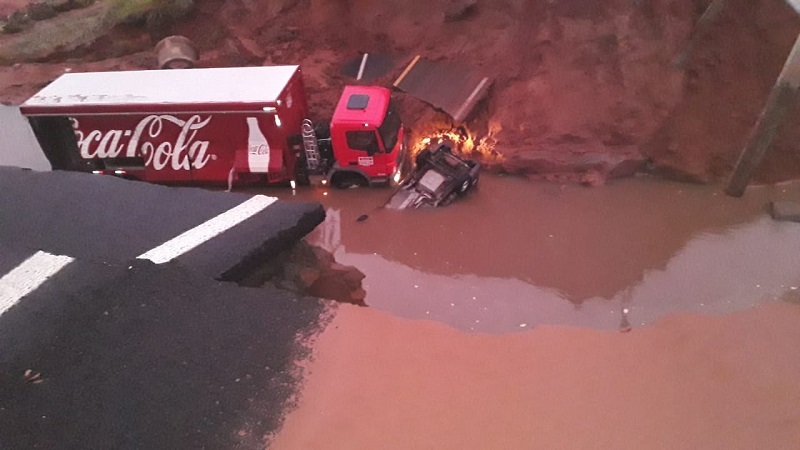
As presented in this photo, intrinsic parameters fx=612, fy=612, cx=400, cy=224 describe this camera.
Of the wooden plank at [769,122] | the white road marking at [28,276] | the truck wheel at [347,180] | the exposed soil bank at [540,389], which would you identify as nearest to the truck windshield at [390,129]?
the truck wheel at [347,180]

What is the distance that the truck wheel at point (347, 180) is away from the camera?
692cm

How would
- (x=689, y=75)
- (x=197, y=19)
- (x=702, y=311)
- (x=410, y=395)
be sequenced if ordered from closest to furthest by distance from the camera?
(x=410, y=395)
(x=702, y=311)
(x=689, y=75)
(x=197, y=19)

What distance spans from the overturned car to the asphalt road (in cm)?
192

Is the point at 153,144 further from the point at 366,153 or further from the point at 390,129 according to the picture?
the point at 390,129

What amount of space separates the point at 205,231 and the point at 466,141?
3.65 meters

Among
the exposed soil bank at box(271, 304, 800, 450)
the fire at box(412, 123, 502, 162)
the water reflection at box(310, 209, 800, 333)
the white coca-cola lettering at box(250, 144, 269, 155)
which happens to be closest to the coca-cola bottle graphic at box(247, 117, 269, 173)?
the white coca-cola lettering at box(250, 144, 269, 155)

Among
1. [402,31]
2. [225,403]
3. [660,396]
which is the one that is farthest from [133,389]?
[402,31]

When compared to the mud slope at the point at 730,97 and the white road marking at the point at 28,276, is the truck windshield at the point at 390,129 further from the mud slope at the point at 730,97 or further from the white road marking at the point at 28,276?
the white road marking at the point at 28,276

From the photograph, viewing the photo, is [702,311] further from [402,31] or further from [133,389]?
[402,31]

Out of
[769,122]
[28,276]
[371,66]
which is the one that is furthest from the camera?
[371,66]

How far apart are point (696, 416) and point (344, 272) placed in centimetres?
334

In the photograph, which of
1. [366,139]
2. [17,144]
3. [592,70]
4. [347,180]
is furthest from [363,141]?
[17,144]

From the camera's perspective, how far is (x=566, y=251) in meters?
5.96

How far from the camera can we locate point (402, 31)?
814cm
